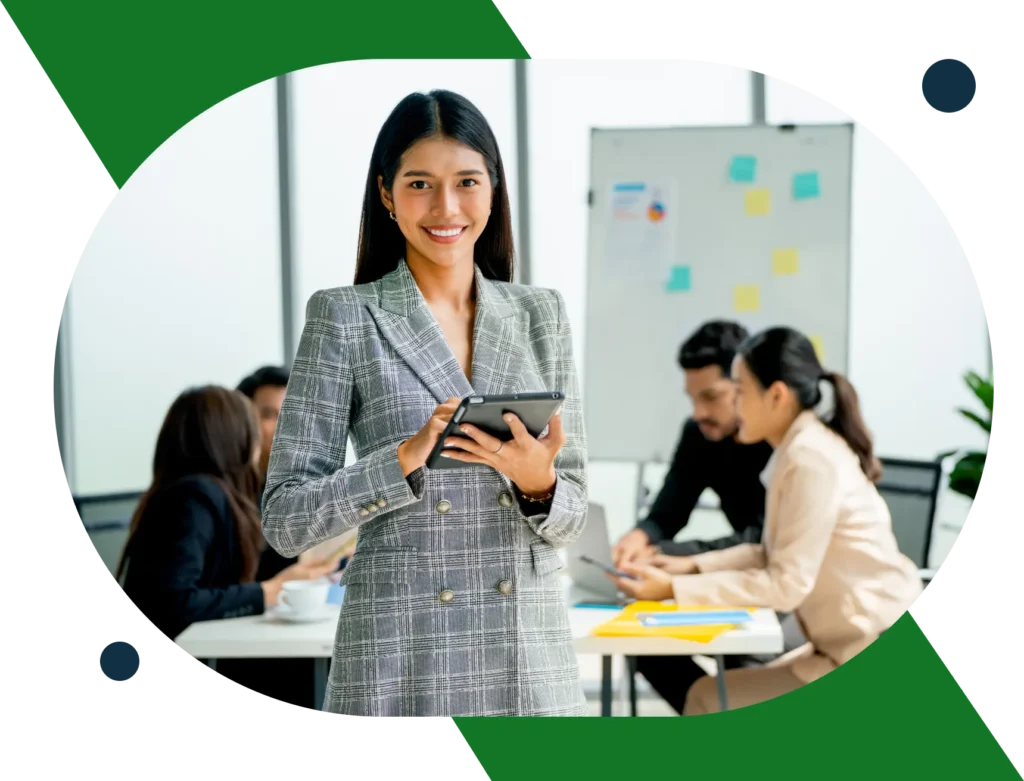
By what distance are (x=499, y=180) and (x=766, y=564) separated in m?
1.98

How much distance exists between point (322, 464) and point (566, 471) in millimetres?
341

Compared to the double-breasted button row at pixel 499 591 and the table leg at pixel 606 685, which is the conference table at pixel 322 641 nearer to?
the table leg at pixel 606 685

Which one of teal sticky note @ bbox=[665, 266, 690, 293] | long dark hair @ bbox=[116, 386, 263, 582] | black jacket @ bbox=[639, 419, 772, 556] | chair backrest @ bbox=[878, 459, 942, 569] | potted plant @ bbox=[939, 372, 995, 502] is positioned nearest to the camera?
long dark hair @ bbox=[116, 386, 263, 582]

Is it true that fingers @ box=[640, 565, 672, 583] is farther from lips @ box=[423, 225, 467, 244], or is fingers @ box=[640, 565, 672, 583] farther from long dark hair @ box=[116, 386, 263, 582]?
lips @ box=[423, 225, 467, 244]

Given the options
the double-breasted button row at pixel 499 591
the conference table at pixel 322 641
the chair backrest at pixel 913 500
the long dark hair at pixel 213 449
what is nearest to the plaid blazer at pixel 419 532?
the double-breasted button row at pixel 499 591

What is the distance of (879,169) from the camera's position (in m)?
4.82

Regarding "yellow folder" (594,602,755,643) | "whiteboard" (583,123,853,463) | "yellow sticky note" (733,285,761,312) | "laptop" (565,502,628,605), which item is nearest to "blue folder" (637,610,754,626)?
"yellow folder" (594,602,755,643)

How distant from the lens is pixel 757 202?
15.2ft

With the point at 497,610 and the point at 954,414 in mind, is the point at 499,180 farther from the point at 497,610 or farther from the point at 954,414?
the point at 954,414

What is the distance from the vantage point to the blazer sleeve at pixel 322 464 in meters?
1.45

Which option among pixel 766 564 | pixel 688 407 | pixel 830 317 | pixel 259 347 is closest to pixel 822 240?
pixel 830 317

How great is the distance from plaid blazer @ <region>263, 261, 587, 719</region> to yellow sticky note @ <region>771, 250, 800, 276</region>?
10.7ft

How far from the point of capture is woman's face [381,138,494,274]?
153 cm

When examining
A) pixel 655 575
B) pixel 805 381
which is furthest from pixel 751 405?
pixel 655 575
